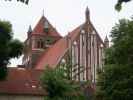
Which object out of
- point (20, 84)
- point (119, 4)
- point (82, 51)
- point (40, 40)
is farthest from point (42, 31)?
point (119, 4)

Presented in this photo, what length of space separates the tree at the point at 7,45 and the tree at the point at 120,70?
21.5 ft

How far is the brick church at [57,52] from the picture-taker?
176ft

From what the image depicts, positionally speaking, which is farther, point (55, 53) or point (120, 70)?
point (55, 53)

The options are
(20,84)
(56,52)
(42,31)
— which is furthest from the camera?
(42,31)

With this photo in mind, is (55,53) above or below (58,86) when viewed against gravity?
above

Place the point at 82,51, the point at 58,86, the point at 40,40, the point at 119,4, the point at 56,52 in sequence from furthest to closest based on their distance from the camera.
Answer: the point at 40,40 < the point at 56,52 < the point at 82,51 < the point at 58,86 < the point at 119,4

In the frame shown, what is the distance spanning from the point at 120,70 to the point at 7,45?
8.15 m

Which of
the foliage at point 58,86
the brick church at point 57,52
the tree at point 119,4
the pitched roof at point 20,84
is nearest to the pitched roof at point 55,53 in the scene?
the brick church at point 57,52

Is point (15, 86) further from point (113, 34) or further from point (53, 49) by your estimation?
point (53, 49)

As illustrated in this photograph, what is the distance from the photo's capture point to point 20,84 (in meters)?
51.1

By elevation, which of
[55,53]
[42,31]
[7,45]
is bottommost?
[7,45]

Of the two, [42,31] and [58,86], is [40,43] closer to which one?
[42,31]

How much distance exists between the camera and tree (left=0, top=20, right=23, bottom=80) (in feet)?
108

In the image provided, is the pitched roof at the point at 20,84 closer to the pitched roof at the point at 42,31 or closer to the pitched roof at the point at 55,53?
the pitched roof at the point at 55,53
